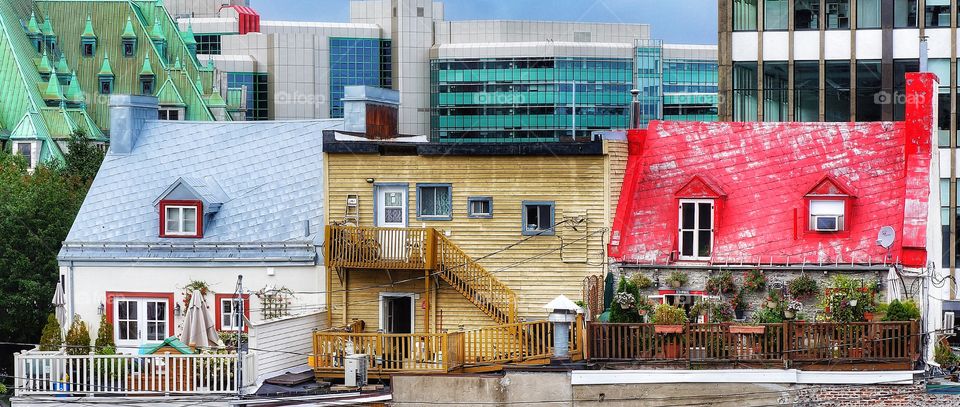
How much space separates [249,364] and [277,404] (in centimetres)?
173

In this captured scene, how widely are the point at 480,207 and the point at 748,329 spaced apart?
25.0ft

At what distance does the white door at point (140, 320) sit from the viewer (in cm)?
4403

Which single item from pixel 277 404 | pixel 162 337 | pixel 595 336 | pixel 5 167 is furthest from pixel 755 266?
pixel 5 167

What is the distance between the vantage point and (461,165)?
42219 mm

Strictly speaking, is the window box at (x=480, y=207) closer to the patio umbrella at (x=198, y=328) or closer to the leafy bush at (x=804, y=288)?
the patio umbrella at (x=198, y=328)

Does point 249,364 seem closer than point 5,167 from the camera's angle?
Yes

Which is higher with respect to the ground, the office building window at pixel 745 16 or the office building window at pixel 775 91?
the office building window at pixel 745 16

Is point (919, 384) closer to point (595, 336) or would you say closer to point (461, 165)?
point (595, 336)

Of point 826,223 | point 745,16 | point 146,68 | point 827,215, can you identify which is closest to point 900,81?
point 745,16

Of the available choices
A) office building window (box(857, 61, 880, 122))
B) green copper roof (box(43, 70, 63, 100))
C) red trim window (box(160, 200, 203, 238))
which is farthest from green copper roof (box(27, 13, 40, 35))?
red trim window (box(160, 200, 203, 238))

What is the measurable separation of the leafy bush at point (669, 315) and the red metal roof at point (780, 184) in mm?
2234

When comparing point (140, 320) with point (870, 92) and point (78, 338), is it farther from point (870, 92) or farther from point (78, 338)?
point (870, 92)

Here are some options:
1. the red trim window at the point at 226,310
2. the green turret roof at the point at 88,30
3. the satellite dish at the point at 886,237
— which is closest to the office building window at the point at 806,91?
the satellite dish at the point at 886,237

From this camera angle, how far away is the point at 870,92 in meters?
63.1
